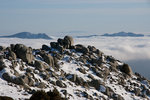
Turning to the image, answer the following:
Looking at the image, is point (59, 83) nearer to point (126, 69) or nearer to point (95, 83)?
point (95, 83)

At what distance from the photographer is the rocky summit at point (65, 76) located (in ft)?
148

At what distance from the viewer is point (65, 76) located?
57.5 meters

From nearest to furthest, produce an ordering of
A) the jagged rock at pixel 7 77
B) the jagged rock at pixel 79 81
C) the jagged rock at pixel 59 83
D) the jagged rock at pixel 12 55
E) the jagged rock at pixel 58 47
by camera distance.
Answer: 1. the jagged rock at pixel 7 77
2. the jagged rock at pixel 59 83
3. the jagged rock at pixel 12 55
4. the jagged rock at pixel 79 81
5. the jagged rock at pixel 58 47

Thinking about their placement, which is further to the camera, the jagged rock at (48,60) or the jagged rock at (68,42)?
the jagged rock at (68,42)

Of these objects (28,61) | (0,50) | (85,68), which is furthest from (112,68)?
(0,50)

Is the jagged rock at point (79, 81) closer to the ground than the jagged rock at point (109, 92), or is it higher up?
higher up

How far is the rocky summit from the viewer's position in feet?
148

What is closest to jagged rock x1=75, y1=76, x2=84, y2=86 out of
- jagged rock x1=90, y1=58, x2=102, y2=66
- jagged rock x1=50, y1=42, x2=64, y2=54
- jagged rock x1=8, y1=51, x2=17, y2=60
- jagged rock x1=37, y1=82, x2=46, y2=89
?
jagged rock x1=37, y1=82, x2=46, y2=89

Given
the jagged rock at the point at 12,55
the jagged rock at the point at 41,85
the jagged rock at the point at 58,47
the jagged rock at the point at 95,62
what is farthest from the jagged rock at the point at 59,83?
the jagged rock at the point at 95,62

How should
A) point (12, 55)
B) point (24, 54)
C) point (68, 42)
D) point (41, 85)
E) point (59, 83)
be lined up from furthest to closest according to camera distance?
point (68, 42), point (24, 54), point (12, 55), point (59, 83), point (41, 85)

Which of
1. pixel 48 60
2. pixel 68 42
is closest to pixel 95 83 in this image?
pixel 48 60

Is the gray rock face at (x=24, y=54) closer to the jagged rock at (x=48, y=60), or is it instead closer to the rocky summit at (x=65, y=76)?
the rocky summit at (x=65, y=76)

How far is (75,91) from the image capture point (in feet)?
167

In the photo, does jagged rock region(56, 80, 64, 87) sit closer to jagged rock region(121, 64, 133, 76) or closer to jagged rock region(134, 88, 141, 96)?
jagged rock region(134, 88, 141, 96)
